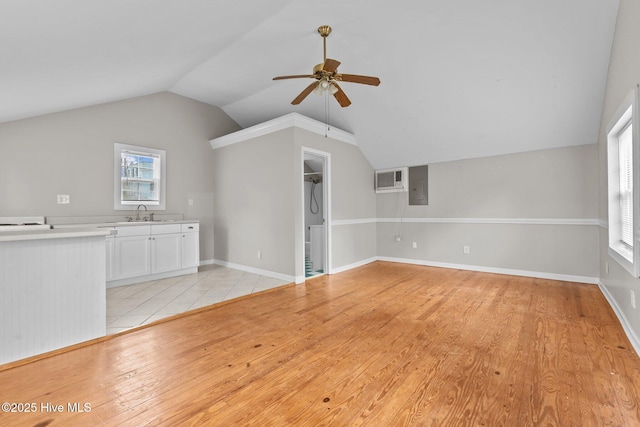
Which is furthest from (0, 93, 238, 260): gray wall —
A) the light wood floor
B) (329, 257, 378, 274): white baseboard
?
the light wood floor

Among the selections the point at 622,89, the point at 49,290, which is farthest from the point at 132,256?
the point at 622,89

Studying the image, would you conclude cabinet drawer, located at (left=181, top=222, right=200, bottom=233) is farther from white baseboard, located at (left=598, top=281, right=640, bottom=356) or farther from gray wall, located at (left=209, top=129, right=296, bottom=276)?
white baseboard, located at (left=598, top=281, right=640, bottom=356)

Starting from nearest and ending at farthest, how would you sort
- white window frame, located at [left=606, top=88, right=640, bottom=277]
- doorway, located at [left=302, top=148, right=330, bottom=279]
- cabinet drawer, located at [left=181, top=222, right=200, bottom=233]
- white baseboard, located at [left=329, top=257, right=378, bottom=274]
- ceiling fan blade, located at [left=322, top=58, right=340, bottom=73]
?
1. white window frame, located at [left=606, top=88, right=640, bottom=277]
2. ceiling fan blade, located at [left=322, top=58, right=340, bottom=73]
3. cabinet drawer, located at [left=181, top=222, right=200, bottom=233]
4. doorway, located at [left=302, top=148, right=330, bottom=279]
5. white baseboard, located at [left=329, top=257, right=378, bottom=274]

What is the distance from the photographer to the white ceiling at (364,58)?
6.88 ft

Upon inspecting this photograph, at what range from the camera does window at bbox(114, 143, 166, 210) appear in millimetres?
4324

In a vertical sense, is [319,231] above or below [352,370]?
above

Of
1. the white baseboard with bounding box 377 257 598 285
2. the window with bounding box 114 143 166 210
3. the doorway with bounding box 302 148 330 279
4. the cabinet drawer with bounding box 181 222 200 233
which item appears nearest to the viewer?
the white baseboard with bounding box 377 257 598 285

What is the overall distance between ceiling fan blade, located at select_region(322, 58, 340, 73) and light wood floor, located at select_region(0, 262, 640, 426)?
7.71ft

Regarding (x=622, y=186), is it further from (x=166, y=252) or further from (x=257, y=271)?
(x=166, y=252)

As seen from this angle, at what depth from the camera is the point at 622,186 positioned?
2.75m

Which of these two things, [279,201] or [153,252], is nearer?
[153,252]

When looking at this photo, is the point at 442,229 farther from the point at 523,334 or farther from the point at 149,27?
the point at 149,27

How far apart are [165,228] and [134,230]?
0.41 m

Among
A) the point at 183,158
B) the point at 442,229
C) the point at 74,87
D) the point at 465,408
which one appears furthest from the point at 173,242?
the point at 442,229
